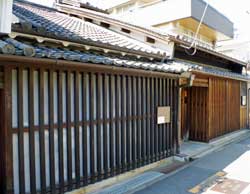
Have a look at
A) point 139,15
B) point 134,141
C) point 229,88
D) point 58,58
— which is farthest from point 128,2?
point 58,58

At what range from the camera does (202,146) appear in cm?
1077

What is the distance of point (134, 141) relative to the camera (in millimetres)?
7266

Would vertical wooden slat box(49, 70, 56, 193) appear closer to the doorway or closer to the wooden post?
the wooden post

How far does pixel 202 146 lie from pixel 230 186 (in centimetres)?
414

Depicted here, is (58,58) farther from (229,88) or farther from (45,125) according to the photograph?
(229,88)

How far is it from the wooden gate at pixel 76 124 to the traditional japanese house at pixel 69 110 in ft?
0.06

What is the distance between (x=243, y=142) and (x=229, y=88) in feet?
9.24

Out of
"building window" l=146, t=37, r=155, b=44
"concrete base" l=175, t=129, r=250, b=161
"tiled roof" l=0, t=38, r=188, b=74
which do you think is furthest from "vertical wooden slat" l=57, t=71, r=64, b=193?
"building window" l=146, t=37, r=155, b=44

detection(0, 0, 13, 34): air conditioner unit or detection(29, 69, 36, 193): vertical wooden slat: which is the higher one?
detection(0, 0, 13, 34): air conditioner unit

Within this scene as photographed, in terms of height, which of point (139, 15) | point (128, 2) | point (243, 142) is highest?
point (128, 2)

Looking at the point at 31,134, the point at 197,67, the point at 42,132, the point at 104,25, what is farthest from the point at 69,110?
the point at 104,25

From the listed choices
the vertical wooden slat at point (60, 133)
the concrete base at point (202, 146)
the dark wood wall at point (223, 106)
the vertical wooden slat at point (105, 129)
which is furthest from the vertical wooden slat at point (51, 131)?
the dark wood wall at point (223, 106)

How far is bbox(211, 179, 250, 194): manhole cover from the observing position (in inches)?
250

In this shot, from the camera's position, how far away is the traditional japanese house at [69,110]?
473cm
